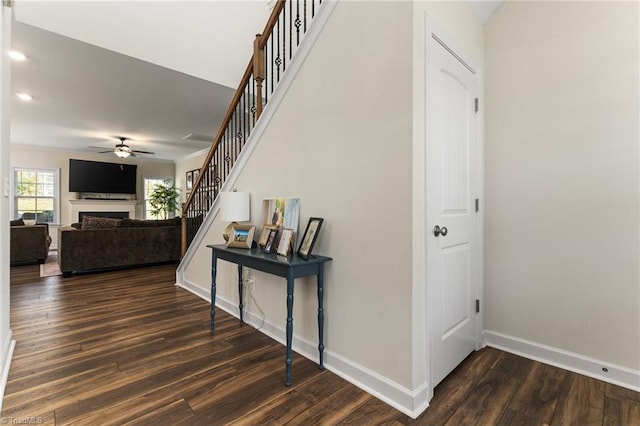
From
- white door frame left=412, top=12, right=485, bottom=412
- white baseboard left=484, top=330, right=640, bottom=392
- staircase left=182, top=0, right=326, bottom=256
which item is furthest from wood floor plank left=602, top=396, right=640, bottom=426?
staircase left=182, top=0, right=326, bottom=256

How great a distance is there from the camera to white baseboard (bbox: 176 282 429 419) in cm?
152

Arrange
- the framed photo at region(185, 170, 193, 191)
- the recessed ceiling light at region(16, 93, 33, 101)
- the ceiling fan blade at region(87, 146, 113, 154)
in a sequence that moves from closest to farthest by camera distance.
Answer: the recessed ceiling light at region(16, 93, 33, 101) < the ceiling fan blade at region(87, 146, 113, 154) < the framed photo at region(185, 170, 193, 191)

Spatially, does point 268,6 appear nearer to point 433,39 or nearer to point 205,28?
point 205,28

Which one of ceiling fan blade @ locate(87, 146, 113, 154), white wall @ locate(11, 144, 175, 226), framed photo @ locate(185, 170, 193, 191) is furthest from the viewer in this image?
framed photo @ locate(185, 170, 193, 191)

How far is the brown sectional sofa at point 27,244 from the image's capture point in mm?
4945

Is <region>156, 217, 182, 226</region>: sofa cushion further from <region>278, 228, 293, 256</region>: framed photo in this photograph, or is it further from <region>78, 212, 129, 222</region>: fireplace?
<region>278, 228, 293, 256</region>: framed photo

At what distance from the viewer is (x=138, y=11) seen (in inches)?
123

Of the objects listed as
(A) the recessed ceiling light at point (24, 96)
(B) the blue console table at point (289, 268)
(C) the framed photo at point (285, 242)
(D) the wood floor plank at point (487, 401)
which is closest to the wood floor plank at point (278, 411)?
(B) the blue console table at point (289, 268)

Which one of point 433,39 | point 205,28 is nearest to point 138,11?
point 205,28

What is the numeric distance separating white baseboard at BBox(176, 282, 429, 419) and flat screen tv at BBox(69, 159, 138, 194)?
7457mm

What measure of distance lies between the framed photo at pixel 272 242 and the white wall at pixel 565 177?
5.17 ft

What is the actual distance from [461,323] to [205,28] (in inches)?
155

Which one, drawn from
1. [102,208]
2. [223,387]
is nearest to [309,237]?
[223,387]

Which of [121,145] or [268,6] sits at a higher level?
[268,6]
